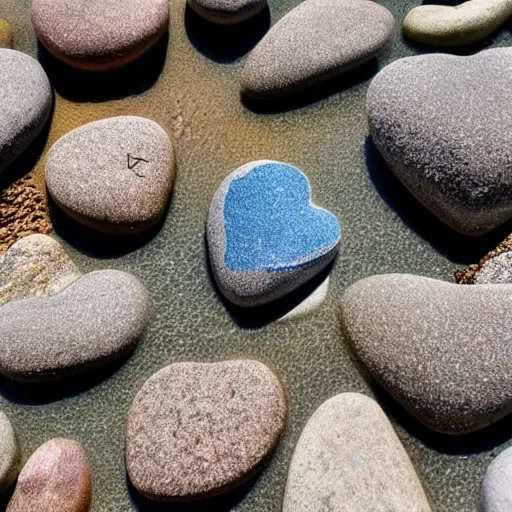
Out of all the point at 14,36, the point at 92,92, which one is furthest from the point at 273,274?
the point at 14,36

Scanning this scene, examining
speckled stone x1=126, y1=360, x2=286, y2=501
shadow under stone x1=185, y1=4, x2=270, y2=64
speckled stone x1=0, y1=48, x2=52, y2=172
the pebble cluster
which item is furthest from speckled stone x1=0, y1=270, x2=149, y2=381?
shadow under stone x1=185, y1=4, x2=270, y2=64

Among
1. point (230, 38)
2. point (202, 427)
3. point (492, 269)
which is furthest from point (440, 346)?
point (230, 38)

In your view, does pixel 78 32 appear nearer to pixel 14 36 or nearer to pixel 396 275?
pixel 14 36

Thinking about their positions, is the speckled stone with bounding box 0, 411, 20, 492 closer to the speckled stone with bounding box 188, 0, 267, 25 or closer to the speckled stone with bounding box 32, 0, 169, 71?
the speckled stone with bounding box 32, 0, 169, 71

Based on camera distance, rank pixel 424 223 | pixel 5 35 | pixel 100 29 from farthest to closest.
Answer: pixel 5 35
pixel 100 29
pixel 424 223

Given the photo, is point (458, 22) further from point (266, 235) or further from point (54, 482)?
point (54, 482)
